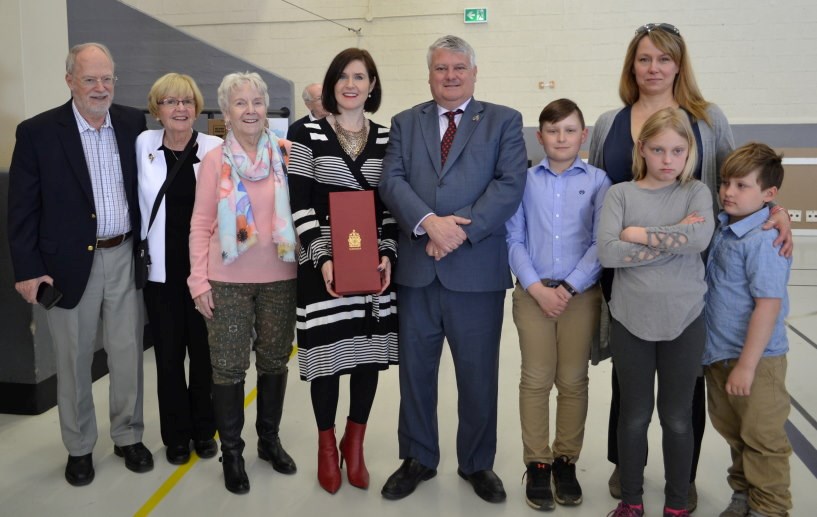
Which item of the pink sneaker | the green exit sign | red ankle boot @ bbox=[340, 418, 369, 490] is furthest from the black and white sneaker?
the green exit sign

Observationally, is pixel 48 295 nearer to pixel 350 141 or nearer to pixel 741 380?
pixel 350 141

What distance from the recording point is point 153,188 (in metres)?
2.53

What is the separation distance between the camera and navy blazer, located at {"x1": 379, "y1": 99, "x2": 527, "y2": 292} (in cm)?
220

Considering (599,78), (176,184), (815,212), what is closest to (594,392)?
(176,184)

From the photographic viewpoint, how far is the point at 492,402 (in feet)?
7.84

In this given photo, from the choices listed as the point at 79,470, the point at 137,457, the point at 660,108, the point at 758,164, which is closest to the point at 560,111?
the point at 660,108

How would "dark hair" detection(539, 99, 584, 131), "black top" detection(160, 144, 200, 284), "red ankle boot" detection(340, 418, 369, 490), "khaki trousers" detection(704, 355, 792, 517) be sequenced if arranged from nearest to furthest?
"khaki trousers" detection(704, 355, 792, 517)
"dark hair" detection(539, 99, 584, 131)
"red ankle boot" detection(340, 418, 369, 490)
"black top" detection(160, 144, 200, 284)

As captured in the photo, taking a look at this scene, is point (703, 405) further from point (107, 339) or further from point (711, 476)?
point (107, 339)

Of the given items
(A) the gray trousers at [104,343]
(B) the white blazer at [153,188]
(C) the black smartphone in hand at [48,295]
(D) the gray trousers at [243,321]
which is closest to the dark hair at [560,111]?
(D) the gray trousers at [243,321]

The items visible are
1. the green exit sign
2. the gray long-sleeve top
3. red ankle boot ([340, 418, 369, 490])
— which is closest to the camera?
the gray long-sleeve top

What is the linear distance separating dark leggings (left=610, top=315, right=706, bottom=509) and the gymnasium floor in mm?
243

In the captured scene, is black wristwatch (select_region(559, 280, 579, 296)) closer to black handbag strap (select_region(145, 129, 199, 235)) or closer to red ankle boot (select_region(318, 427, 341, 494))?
red ankle boot (select_region(318, 427, 341, 494))

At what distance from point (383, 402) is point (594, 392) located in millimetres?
1133

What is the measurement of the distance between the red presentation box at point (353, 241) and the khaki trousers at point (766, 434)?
1.22m
